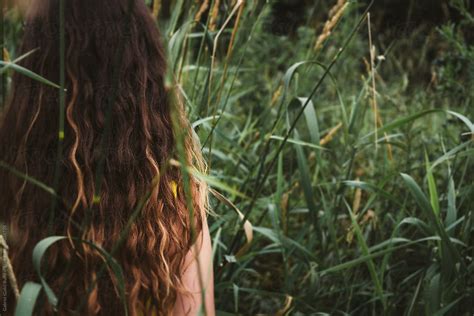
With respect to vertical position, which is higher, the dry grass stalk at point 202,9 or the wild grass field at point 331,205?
the dry grass stalk at point 202,9

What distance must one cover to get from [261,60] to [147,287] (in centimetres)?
250

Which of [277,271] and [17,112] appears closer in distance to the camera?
[17,112]

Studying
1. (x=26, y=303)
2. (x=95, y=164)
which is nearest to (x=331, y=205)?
(x=95, y=164)

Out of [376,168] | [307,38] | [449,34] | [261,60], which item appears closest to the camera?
[449,34]

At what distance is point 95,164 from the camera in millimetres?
1162

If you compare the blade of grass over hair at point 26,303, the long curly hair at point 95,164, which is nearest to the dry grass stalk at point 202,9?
the long curly hair at point 95,164

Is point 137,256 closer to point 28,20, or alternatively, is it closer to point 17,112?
point 17,112

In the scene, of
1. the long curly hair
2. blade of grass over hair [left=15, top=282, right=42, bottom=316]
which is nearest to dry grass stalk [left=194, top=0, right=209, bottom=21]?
the long curly hair

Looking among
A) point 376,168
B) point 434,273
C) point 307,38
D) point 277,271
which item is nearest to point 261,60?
point 307,38

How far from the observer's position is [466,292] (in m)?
1.35

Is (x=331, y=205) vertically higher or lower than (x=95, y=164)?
lower

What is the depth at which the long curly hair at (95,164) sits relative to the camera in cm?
114

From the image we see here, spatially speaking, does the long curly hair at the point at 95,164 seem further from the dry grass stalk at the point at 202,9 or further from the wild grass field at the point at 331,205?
the dry grass stalk at the point at 202,9

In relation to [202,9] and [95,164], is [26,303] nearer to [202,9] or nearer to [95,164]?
[95,164]
